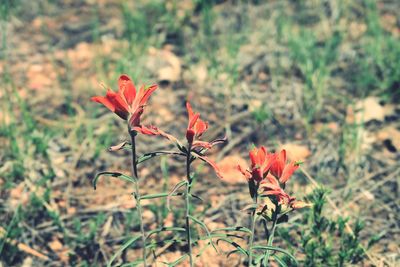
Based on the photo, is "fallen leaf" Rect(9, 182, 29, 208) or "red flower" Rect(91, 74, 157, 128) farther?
"fallen leaf" Rect(9, 182, 29, 208)

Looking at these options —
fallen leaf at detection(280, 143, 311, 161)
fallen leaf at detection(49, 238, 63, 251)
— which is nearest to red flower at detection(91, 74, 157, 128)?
fallen leaf at detection(49, 238, 63, 251)

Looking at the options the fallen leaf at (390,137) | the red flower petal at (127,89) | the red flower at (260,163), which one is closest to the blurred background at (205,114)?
the fallen leaf at (390,137)

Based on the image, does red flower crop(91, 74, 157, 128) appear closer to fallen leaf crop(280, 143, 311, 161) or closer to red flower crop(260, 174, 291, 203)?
red flower crop(260, 174, 291, 203)

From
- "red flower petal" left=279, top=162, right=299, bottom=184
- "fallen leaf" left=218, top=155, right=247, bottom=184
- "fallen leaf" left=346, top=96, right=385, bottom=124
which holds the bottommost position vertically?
"fallen leaf" left=218, top=155, right=247, bottom=184

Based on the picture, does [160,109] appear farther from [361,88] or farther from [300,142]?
[361,88]

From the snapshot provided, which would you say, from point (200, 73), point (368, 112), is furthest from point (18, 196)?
point (368, 112)
